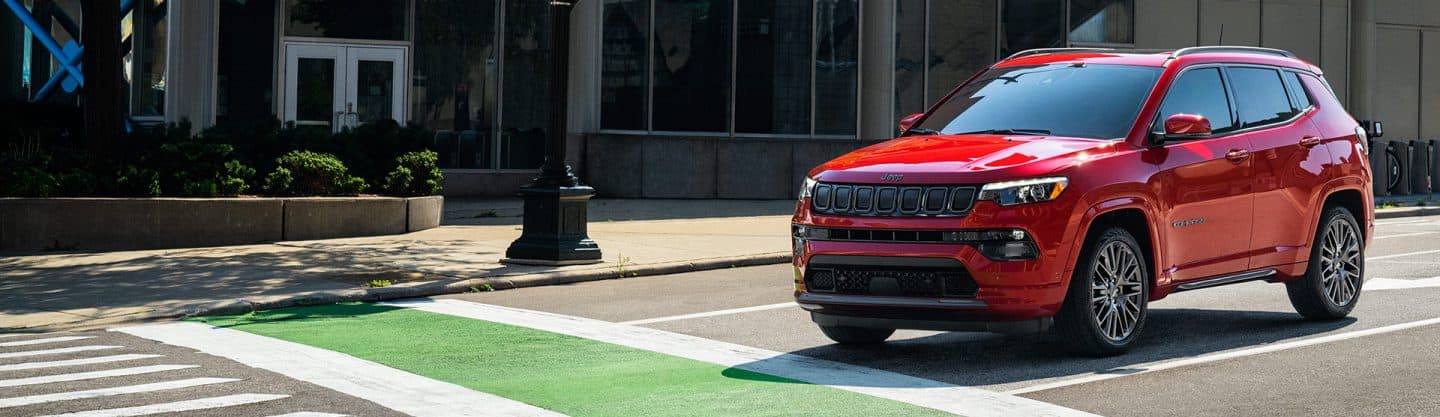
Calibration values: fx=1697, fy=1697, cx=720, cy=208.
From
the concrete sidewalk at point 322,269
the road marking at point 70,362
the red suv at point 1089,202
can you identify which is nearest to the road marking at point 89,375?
the road marking at point 70,362

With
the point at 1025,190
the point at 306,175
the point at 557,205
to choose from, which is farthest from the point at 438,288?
the point at 1025,190

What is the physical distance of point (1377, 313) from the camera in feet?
39.1

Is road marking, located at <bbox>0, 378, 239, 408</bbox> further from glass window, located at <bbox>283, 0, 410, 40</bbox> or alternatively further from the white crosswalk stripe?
glass window, located at <bbox>283, 0, 410, 40</bbox>

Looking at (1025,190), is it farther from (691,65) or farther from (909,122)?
(691,65)

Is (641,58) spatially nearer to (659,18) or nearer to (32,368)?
(659,18)

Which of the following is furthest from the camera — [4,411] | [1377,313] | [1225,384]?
[1377,313]

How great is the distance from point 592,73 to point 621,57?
1.80 feet

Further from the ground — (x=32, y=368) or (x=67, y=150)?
(x=67, y=150)

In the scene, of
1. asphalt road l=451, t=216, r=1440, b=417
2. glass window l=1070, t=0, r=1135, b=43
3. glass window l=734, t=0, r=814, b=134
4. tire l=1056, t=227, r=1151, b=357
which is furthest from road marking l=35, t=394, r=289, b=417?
glass window l=1070, t=0, r=1135, b=43

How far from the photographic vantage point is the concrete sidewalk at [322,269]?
12.7 meters

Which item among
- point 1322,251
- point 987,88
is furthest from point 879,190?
point 1322,251

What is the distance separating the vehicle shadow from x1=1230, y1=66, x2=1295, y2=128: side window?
1386 millimetres

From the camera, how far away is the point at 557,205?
634 inches

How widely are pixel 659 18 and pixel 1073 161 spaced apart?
18.6 m
